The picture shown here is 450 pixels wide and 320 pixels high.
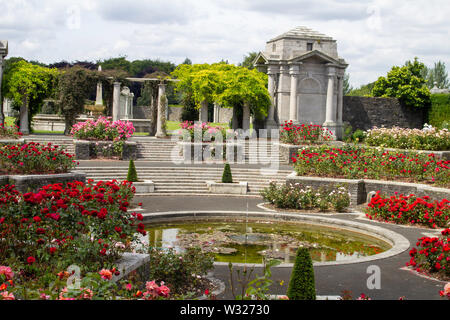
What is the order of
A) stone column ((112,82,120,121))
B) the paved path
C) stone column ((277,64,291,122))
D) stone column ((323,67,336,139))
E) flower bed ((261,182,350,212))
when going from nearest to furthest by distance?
1. the paved path
2. flower bed ((261,182,350,212))
3. stone column ((323,67,336,139))
4. stone column ((277,64,291,122))
5. stone column ((112,82,120,121))

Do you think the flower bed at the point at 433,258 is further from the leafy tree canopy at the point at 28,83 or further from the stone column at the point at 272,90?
the leafy tree canopy at the point at 28,83

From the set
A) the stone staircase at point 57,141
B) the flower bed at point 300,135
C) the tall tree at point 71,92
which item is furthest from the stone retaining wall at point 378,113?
the stone staircase at point 57,141

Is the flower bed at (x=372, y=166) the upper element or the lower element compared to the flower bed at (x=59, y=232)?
upper

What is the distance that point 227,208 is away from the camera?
15.8m

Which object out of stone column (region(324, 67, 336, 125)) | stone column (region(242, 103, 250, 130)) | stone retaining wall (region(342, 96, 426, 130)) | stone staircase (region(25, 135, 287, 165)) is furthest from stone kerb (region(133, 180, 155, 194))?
stone retaining wall (region(342, 96, 426, 130))

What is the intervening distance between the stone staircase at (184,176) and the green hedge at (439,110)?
1783cm

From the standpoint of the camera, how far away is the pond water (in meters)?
11.2

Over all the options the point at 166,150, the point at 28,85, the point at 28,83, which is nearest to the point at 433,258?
the point at 166,150

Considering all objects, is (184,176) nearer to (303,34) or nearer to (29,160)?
(29,160)

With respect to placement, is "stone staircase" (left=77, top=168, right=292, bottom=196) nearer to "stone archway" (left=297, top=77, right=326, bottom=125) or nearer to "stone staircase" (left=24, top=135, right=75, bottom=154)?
"stone staircase" (left=24, top=135, right=75, bottom=154)

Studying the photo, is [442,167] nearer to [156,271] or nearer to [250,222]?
[250,222]

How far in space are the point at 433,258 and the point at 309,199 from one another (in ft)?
22.2

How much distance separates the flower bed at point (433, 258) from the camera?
898cm

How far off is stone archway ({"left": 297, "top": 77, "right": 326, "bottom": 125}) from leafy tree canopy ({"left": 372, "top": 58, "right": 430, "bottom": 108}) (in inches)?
321
